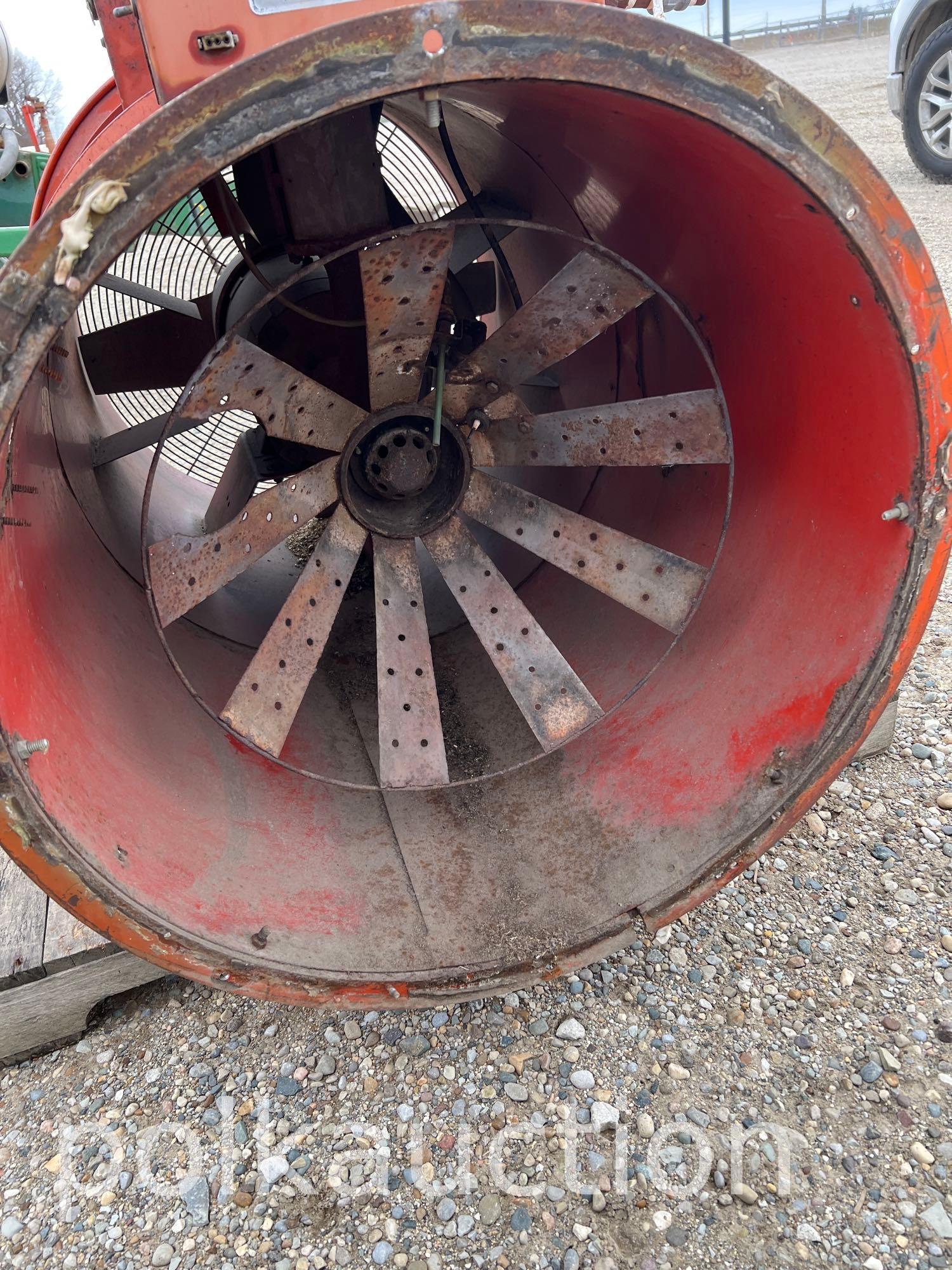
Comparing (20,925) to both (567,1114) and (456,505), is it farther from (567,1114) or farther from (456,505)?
(456,505)

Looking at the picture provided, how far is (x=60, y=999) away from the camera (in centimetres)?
239

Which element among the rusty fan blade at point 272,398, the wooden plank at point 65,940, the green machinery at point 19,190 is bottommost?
the wooden plank at point 65,940

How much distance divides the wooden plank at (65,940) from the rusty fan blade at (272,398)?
125 cm

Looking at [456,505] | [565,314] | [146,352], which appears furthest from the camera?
[146,352]

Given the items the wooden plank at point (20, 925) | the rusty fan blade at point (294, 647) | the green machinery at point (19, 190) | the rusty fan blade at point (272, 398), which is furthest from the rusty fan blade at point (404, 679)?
the green machinery at point (19, 190)

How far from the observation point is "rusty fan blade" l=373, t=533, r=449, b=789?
2.40 meters

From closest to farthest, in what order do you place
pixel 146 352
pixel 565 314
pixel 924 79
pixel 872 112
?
pixel 565 314 < pixel 146 352 < pixel 924 79 < pixel 872 112

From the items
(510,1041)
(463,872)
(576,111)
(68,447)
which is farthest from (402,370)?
(510,1041)

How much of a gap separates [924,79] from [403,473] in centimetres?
738

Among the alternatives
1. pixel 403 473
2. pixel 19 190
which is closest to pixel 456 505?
pixel 403 473

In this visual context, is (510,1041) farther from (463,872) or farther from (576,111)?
(576,111)

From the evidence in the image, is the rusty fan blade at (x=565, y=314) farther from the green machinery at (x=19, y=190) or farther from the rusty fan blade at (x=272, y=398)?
the green machinery at (x=19, y=190)

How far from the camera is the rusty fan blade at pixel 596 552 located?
7.88 ft

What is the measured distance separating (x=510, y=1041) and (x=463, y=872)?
0.43m
